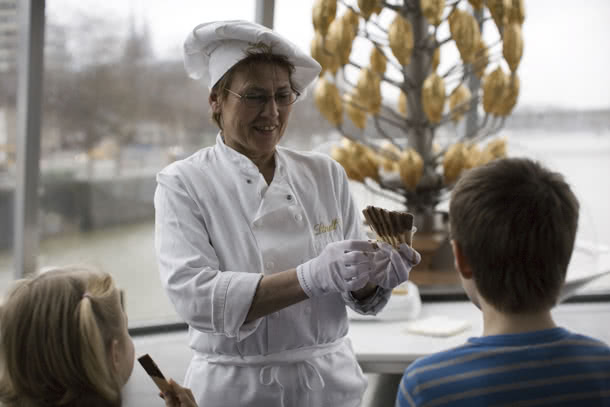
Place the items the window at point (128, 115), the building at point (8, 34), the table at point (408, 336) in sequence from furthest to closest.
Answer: the window at point (128, 115)
the building at point (8, 34)
the table at point (408, 336)

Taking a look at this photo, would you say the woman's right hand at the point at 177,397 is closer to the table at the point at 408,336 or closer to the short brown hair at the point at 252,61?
the short brown hair at the point at 252,61

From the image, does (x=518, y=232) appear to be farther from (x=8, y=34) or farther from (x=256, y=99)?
(x=8, y=34)

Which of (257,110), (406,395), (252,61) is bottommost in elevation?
(406,395)

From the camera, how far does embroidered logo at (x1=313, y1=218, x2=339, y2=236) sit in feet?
5.47

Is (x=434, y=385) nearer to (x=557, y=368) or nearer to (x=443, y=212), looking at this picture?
(x=557, y=368)

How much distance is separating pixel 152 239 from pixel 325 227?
1.66 metres

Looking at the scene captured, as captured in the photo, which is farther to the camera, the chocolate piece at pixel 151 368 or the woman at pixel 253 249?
the woman at pixel 253 249

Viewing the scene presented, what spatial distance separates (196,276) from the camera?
4.76 ft

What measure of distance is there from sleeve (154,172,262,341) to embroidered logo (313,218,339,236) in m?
0.27

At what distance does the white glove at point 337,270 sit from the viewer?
1.41 meters

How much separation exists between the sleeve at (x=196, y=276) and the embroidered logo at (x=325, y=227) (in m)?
0.27

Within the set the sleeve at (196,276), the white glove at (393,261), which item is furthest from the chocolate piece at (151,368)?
the white glove at (393,261)

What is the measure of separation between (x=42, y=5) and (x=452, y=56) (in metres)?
1.86

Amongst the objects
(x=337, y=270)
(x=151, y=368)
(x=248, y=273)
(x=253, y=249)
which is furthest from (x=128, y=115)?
(x=151, y=368)
